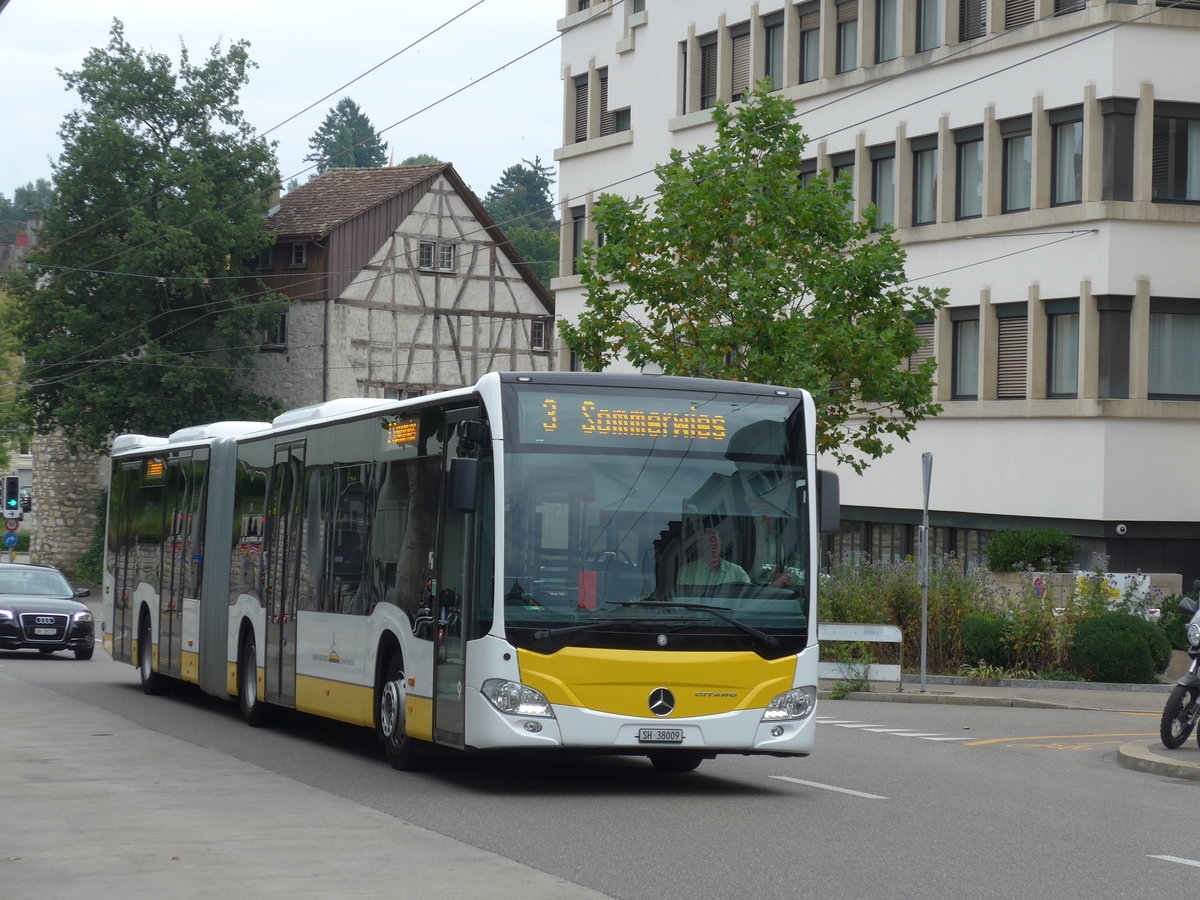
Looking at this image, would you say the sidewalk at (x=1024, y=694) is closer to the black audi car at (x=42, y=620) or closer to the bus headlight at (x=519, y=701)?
the bus headlight at (x=519, y=701)

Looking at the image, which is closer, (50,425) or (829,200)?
(829,200)

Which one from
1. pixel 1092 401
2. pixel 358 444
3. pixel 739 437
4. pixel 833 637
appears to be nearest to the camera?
pixel 739 437

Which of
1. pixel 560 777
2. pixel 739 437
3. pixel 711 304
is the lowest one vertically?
pixel 560 777

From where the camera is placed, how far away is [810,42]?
40312mm

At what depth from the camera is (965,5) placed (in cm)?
3612

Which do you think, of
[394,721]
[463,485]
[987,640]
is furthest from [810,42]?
[463,485]

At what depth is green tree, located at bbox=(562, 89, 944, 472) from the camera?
28828 mm

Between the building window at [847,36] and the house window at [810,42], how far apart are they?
1.64 ft

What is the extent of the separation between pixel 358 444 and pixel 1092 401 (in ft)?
63.3

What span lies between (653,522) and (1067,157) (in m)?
22.5

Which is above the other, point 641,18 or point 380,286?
point 641,18

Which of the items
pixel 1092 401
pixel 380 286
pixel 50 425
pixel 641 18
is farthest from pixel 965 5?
pixel 50 425

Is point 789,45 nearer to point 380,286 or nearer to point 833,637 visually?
point 833,637

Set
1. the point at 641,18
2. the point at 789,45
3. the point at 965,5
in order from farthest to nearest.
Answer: the point at 641,18 → the point at 789,45 → the point at 965,5
